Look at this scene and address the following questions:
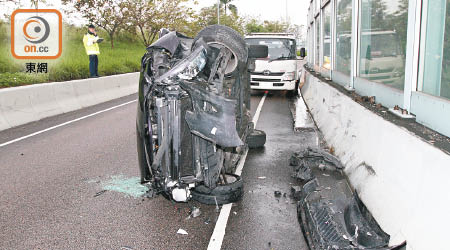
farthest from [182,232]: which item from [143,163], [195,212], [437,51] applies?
[437,51]

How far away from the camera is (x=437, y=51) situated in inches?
145

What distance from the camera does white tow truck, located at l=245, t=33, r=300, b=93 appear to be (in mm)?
15836

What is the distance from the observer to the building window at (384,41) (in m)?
4.69

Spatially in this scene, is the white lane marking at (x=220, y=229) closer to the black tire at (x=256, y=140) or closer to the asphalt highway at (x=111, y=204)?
the asphalt highway at (x=111, y=204)

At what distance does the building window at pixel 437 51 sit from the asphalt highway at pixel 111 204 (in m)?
1.80

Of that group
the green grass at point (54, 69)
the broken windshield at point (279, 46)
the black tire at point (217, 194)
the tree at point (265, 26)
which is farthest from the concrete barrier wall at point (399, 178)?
the tree at point (265, 26)

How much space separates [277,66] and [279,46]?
3.13 feet

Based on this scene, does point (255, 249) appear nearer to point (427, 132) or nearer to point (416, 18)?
point (427, 132)

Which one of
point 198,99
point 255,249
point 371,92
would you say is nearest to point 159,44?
point 198,99

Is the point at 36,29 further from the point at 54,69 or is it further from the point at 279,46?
the point at 279,46

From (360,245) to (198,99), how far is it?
196 cm

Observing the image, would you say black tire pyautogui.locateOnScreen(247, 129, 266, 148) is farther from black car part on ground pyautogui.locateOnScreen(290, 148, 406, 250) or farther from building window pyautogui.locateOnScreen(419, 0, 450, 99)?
building window pyautogui.locateOnScreen(419, 0, 450, 99)

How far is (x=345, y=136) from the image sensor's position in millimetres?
5988

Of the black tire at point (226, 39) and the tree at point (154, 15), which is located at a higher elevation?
the tree at point (154, 15)
